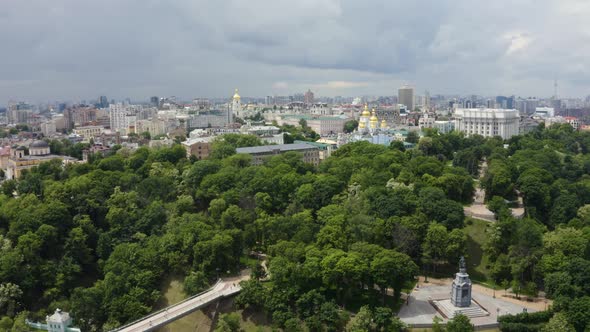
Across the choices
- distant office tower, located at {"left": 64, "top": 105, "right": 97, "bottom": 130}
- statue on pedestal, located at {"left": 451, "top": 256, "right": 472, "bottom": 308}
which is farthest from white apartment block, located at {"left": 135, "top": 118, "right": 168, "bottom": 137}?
statue on pedestal, located at {"left": 451, "top": 256, "right": 472, "bottom": 308}

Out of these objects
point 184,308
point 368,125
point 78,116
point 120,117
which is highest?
point 78,116

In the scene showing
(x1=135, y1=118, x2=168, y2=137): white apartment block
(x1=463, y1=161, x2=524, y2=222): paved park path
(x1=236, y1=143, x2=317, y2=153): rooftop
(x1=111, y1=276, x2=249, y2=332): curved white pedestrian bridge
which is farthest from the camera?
(x1=135, y1=118, x2=168, y2=137): white apartment block

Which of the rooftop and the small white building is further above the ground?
the rooftop

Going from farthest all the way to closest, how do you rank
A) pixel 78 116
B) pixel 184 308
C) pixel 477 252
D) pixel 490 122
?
pixel 78 116
pixel 490 122
pixel 477 252
pixel 184 308

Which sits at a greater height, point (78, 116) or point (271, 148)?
point (78, 116)

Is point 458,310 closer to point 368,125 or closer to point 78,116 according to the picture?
point 368,125

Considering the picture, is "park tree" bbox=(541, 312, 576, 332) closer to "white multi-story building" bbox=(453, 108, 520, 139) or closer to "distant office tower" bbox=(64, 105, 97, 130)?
"white multi-story building" bbox=(453, 108, 520, 139)

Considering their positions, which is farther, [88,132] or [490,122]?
[88,132]

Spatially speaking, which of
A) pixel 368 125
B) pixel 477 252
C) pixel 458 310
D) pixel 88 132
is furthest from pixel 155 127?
pixel 458 310
